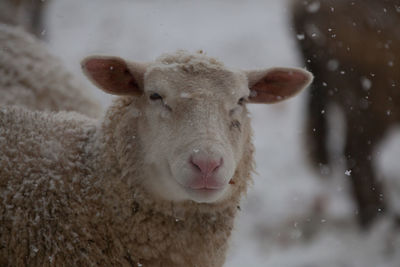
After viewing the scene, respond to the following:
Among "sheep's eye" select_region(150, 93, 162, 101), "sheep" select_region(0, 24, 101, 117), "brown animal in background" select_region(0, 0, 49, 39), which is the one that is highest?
"sheep's eye" select_region(150, 93, 162, 101)

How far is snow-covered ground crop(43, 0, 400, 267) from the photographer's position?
20.2 feet

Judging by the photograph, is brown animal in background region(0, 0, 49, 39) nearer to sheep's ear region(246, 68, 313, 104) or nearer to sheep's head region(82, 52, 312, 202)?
sheep's head region(82, 52, 312, 202)

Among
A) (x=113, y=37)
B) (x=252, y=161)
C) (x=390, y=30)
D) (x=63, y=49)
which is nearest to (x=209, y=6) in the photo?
(x=113, y=37)

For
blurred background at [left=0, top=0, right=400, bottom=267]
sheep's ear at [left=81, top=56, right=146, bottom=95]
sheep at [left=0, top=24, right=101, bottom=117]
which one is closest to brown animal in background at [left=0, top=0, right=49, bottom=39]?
blurred background at [left=0, top=0, right=400, bottom=267]

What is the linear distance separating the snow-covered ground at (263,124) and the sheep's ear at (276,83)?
57cm

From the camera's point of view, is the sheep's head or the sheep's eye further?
the sheep's eye

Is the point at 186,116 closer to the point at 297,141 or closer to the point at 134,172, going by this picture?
the point at 134,172

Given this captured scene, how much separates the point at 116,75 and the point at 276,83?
0.97 metres

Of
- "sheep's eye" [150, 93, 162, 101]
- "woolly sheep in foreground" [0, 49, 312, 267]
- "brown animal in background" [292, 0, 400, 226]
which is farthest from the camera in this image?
"brown animal in background" [292, 0, 400, 226]

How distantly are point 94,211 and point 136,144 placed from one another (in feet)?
1.34

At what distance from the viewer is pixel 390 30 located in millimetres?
6633

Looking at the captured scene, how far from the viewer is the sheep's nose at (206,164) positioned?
2105 millimetres

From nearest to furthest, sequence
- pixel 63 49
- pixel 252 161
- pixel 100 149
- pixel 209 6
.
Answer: pixel 100 149, pixel 252 161, pixel 63 49, pixel 209 6

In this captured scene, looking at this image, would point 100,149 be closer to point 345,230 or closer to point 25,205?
point 25,205
